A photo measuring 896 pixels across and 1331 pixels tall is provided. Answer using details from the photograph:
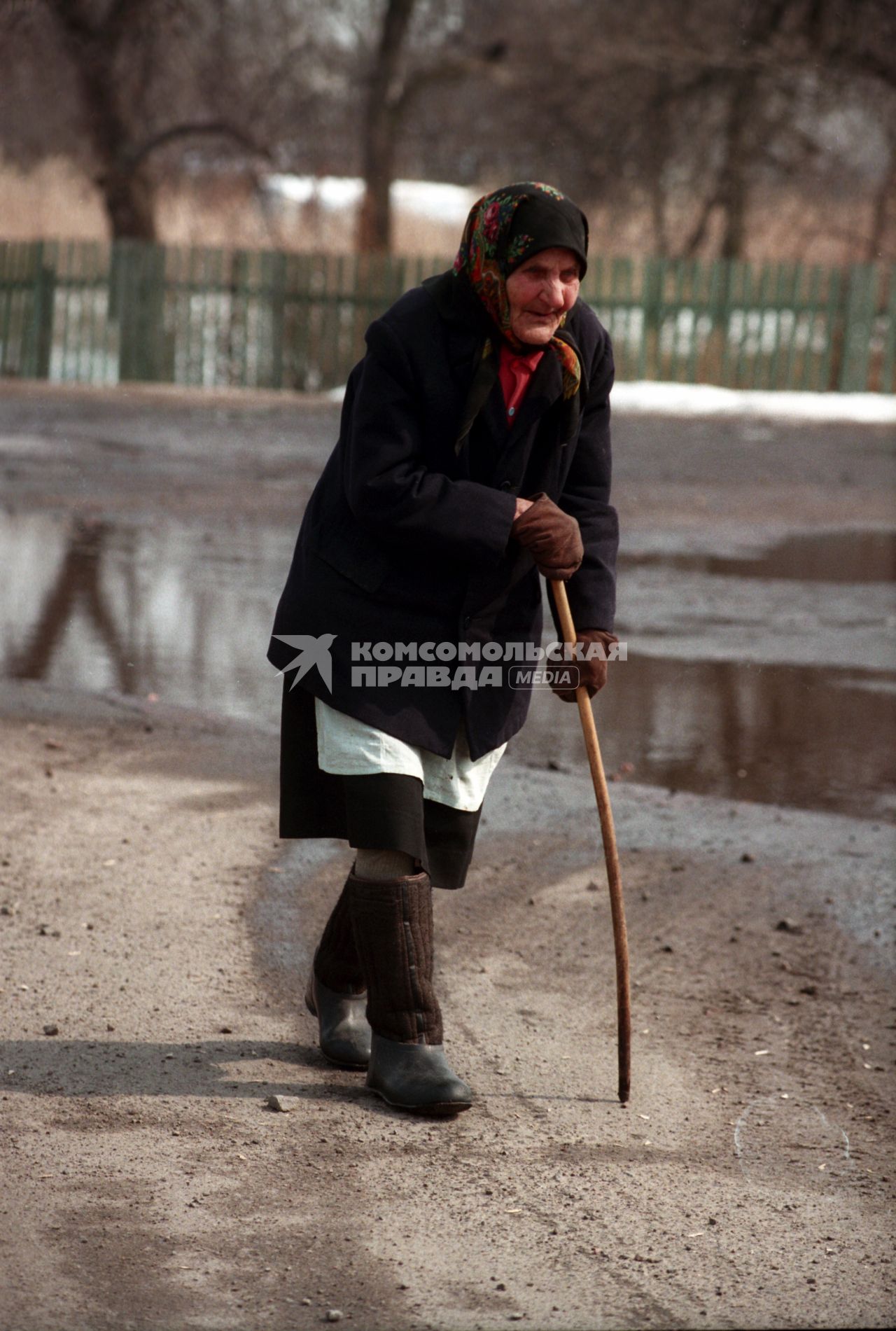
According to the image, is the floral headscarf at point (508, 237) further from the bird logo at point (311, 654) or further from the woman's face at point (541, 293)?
the bird logo at point (311, 654)

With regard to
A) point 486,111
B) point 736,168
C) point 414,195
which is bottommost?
point 736,168

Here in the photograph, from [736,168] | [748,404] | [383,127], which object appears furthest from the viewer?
[383,127]

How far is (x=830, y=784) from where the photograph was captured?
19.8 feet

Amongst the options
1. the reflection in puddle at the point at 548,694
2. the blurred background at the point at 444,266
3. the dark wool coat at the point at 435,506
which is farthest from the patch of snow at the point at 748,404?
the dark wool coat at the point at 435,506

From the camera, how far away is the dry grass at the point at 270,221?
1118 inches

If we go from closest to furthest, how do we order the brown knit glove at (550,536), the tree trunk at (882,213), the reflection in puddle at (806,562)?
the brown knit glove at (550,536), the reflection in puddle at (806,562), the tree trunk at (882,213)

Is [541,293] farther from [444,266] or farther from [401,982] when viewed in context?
[444,266]

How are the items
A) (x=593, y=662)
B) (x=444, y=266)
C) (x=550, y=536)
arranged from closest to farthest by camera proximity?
1. (x=550, y=536)
2. (x=593, y=662)
3. (x=444, y=266)

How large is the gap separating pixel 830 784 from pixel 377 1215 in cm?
345

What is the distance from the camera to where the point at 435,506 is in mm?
3131

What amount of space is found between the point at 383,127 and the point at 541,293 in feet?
87.7

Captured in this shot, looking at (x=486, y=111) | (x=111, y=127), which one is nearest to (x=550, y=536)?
(x=111, y=127)

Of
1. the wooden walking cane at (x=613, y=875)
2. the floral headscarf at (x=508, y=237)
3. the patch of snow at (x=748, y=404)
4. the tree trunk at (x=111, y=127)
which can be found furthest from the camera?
the tree trunk at (x=111, y=127)

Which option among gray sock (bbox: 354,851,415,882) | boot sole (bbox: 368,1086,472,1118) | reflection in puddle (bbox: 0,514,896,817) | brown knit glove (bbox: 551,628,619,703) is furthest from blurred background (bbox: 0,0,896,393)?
boot sole (bbox: 368,1086,472,1118)
